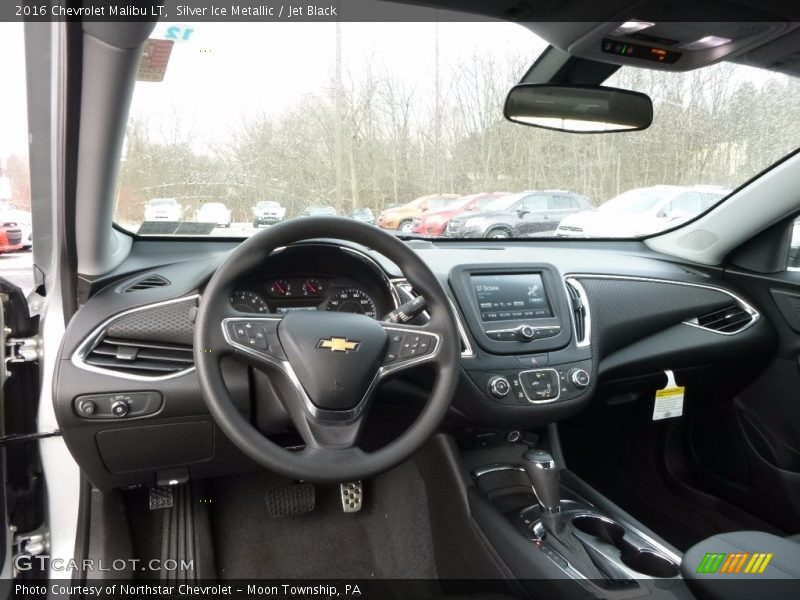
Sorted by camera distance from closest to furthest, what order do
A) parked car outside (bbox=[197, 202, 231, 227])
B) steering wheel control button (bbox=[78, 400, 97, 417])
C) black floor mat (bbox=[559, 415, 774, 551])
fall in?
steering wheel control button (bbox=[78, 400, 97, 417]) < parked car outside (bbox=[197, 202, 231, 227]) < black floor mat (bbox=[559, 415, 774, 551])

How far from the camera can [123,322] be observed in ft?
5.85

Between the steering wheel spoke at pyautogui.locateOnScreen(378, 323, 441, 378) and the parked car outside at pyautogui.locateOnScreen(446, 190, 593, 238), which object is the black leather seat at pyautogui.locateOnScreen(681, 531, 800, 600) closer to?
the steering wheel spoke at pyautogui.locateOnScreen(378, 323, 441, 378)

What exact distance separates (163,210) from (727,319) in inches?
92.3

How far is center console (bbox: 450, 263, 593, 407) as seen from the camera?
2068 millimetres

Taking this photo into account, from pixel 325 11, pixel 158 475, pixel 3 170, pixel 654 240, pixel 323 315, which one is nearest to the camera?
pixel 323 315

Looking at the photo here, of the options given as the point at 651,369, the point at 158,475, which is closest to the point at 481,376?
the point at 651,369

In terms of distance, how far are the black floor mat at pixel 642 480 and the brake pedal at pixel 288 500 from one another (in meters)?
1.15

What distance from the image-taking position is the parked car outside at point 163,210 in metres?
2.00

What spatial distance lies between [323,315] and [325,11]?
3.11ft

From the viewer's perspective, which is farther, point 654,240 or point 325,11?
point 654,240

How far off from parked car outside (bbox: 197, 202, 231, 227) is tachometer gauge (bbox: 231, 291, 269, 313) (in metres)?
0.36

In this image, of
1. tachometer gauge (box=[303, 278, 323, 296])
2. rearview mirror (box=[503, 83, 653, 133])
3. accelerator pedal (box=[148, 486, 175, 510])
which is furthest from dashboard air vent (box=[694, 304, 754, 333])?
accelerator pedal (box=[148, 486, 175, 510])

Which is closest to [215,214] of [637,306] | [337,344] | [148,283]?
[148,283]

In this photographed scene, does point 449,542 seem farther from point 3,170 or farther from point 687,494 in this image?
point 3,170
